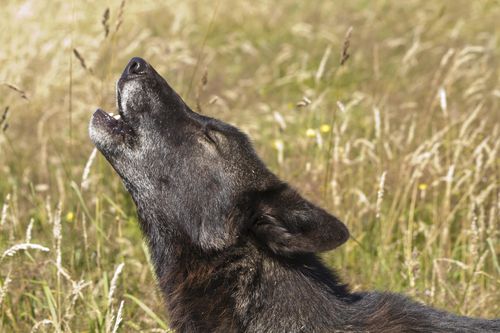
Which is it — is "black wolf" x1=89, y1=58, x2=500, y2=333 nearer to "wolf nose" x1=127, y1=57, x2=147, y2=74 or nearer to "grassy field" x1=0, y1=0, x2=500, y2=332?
"wolf nose" x1=127, y1=57, x2=147, y2=74

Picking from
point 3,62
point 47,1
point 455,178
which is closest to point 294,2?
point 47,1

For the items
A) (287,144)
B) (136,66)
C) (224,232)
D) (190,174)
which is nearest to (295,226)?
(224,232)

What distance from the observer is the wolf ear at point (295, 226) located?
3.54m

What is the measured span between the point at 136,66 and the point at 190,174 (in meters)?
0.75

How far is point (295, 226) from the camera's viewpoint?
372cm

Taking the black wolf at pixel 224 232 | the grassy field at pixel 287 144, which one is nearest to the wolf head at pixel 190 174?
the black wolf at pixel 224 232

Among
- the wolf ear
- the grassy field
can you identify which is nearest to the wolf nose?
the grassy field

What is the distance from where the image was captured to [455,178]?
21.0 feet

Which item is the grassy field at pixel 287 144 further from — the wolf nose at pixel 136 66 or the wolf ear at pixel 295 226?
the wolf ear at pixel 295 226

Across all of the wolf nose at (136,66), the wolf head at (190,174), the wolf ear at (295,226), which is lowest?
the wolf ear at (295,226)

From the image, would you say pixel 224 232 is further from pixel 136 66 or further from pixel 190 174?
pixel 136 66

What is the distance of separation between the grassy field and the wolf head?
452 millimetres

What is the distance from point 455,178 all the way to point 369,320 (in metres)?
2.76

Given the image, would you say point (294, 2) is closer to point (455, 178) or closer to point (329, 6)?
point (329, 6)
